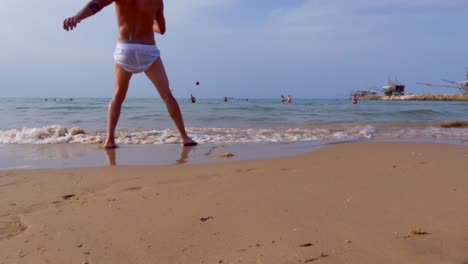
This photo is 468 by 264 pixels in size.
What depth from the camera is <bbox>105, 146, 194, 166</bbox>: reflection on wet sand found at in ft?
10.7

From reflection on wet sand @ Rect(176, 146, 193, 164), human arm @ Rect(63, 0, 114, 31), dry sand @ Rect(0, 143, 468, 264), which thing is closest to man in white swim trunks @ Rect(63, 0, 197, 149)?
human arm @ Rect(63, 0, 114, 31)

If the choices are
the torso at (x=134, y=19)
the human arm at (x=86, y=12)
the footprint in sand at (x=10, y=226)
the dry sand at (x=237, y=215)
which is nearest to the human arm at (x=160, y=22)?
the torso at (x=134, y=19)

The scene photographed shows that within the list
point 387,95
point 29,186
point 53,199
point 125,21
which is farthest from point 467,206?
point 387,95

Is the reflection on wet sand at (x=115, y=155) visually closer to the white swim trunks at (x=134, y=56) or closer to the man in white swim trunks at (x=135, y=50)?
the man in white swim trunks at (x=135, y=50)

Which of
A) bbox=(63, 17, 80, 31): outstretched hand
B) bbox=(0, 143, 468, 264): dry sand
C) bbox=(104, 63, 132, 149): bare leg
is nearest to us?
bbox=(0, 143, 468, 264): dry sand

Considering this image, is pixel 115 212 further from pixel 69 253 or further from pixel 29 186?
pixel 29 186

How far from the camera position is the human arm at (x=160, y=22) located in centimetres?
439

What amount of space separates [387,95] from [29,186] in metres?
83.5

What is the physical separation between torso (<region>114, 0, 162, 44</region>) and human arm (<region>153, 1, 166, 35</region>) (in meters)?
0.17

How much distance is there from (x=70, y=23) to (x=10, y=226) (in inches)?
95.1

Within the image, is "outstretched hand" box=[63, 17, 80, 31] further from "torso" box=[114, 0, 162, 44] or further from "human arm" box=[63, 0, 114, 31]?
"torso" box=[114, 0, 162, 44]

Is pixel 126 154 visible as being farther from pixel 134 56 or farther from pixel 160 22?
pixel 160 22

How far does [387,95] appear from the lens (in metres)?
79.3

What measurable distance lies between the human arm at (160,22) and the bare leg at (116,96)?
644 millimetres
